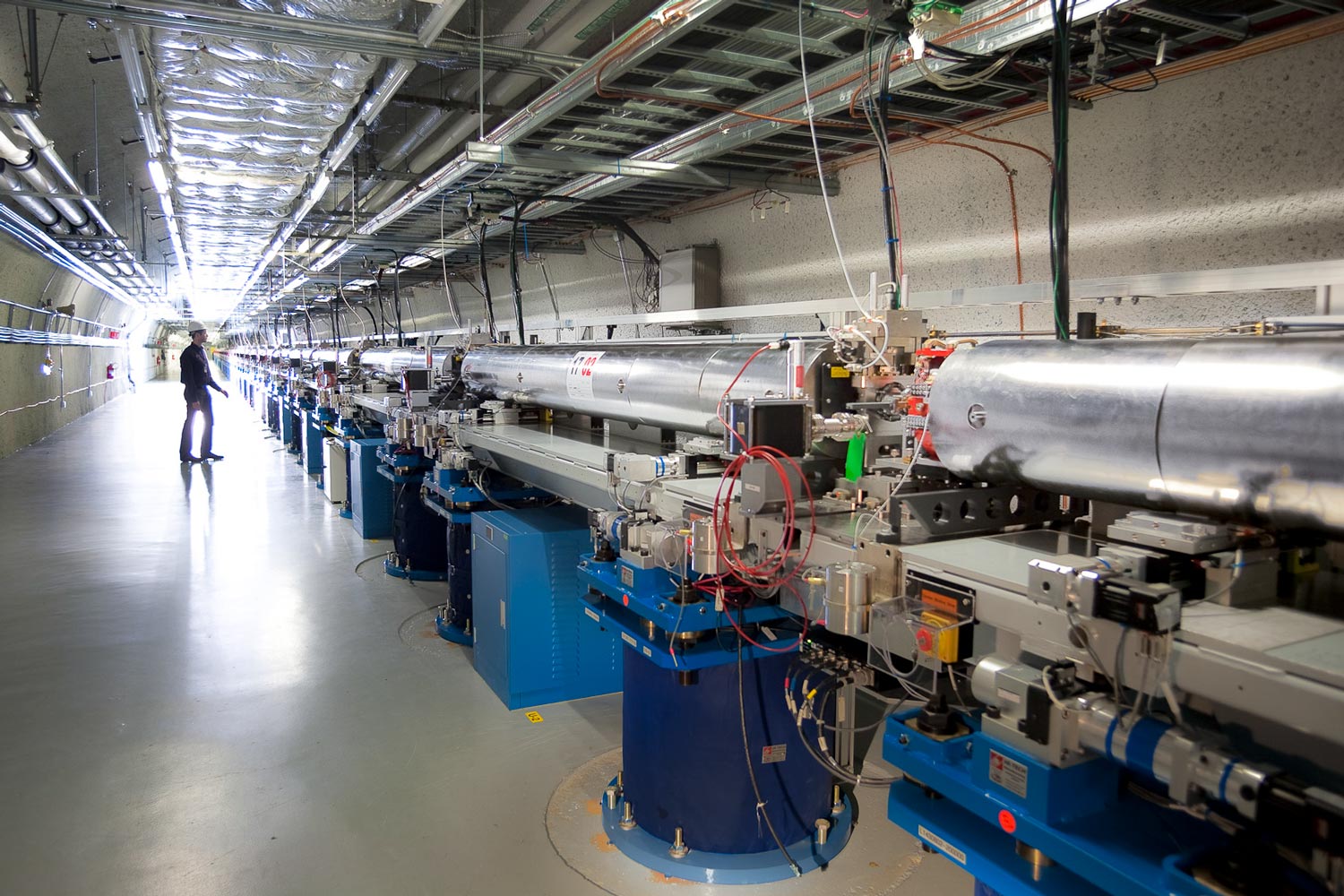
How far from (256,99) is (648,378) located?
1765 mm

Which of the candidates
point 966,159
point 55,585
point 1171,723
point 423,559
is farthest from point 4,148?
point 1171,723

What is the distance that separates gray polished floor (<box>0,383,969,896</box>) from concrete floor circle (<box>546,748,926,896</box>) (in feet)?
0.16

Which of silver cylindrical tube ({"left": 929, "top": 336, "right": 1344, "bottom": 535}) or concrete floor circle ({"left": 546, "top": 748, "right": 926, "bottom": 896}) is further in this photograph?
concrete floor circle ({"left": 546, "top": 748, "right": 926, "bottom": 896})

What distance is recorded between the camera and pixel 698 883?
2.24m

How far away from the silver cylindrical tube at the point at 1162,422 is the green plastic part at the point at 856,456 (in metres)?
0.29

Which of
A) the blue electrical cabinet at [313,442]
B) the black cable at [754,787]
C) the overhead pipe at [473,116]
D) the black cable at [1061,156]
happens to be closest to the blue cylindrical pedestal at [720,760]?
the black cable at [754,787]

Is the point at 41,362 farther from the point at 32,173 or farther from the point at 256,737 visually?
the point at 256,737

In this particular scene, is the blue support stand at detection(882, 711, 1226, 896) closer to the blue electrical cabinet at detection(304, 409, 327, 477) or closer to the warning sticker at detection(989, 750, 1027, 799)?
the warning sticker at detection(989, 750, 1027, 799)

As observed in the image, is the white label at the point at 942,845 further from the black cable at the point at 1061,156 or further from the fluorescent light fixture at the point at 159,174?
the fluorescent light fixture at the point at 159,174

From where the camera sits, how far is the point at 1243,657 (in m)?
0.94

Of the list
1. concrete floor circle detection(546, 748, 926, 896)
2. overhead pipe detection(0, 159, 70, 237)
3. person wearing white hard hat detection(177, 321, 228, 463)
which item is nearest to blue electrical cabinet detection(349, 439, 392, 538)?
overhead pipe detection(0, 159, 70, 237)

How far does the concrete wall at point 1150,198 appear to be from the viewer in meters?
2.28

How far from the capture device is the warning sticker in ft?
3.83

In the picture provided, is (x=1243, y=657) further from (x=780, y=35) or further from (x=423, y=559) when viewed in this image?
(x=423, y=559)
